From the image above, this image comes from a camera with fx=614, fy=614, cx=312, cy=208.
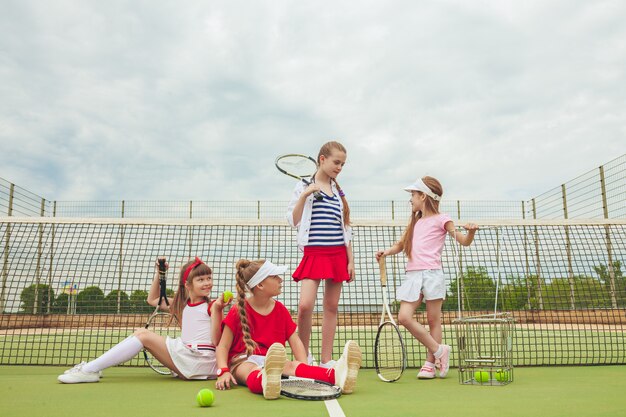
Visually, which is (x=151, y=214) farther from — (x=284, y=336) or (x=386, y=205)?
(x=284, y=336)

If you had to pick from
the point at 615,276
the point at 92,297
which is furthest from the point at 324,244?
the point at 615,276

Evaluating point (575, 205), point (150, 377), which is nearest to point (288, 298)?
point (150, 377)

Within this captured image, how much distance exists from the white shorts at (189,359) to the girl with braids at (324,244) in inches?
27.7

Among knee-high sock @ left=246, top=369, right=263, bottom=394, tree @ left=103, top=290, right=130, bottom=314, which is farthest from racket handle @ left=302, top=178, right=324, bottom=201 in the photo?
tree @ left=103, top=290, right=130, bottom=314

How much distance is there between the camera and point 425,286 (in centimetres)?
466

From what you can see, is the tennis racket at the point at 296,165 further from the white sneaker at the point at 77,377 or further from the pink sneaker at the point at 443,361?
the white sneaker at the point at 77,377

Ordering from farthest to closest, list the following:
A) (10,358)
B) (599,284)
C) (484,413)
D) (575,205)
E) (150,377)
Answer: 1. (575,205)
2. (599,284)
3. (10,358)
4. (150,377)
5. (484,413)

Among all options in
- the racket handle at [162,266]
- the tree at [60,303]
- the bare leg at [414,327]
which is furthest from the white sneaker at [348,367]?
the tree at [60,303]

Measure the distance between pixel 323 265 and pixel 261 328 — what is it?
0.67 meters

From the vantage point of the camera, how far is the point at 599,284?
850 cm

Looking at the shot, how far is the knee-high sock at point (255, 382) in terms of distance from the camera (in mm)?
3551

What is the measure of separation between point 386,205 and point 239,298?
8973 mm

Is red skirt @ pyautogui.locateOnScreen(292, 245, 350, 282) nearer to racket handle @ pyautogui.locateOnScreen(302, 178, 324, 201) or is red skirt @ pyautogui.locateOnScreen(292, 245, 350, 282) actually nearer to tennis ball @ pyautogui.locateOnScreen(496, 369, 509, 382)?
racket handle @ pyautogui.locateOnScreen(302, 178, 324, 201)

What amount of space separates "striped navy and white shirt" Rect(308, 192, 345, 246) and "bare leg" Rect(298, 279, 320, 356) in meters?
0.31
